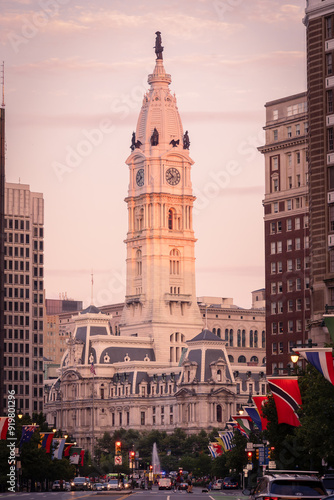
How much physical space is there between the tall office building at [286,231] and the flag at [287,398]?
288ft

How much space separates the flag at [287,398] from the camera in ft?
260

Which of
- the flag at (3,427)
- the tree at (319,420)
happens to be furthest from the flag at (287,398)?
the flag at (3,427)

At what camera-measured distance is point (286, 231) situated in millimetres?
174625

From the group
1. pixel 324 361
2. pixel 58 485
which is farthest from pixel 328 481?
pixel 58 485

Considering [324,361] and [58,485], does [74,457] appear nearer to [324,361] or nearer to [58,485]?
[58,485]

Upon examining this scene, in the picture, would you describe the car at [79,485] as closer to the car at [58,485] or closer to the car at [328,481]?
the car at [58,485]

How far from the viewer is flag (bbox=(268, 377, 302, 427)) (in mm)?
79312

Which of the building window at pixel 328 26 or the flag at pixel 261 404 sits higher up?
the building window at pixel 328 26

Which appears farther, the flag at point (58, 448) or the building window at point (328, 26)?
the flag at point (58, 448)

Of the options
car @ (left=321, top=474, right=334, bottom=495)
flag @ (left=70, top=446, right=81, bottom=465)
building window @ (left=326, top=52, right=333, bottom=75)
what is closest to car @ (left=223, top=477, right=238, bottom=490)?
flag @ (left=70, top=446, right=81, bottom=465)

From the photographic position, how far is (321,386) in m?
70.8

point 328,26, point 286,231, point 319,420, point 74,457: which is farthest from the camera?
point 74,457

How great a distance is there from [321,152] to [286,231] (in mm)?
74198

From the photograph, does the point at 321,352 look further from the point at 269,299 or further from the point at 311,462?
the point at 269,299
